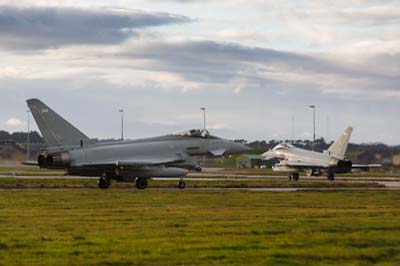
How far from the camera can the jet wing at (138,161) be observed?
1758 inches

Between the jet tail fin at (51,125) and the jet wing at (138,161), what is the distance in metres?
1.71

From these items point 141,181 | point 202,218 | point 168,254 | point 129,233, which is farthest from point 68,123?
point 168,254

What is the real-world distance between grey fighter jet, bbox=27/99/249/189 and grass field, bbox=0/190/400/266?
10134 millimetres

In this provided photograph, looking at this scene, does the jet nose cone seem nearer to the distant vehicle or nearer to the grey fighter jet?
the grey fighter jet

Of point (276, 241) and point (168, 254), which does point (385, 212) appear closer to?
point (276, 241)

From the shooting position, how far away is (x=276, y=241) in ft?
59.4

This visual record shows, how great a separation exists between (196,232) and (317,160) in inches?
2245

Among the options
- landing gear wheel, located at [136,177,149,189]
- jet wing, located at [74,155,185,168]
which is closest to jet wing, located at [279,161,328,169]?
jet wing, located at [74,155,185,168]

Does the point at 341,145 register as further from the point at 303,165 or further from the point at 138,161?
the point at 138,161

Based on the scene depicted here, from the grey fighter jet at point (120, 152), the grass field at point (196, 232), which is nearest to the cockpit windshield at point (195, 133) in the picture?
the grey fighter jet at point (120, 152)

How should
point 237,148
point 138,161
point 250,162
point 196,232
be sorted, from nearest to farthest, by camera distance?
point 196,232 → point 138,161 → point 237,148 → point 250,162

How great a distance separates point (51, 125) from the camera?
4266 centimetres

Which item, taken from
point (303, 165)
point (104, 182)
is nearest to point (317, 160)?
point (303, 165)

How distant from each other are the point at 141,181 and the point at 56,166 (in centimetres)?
543
